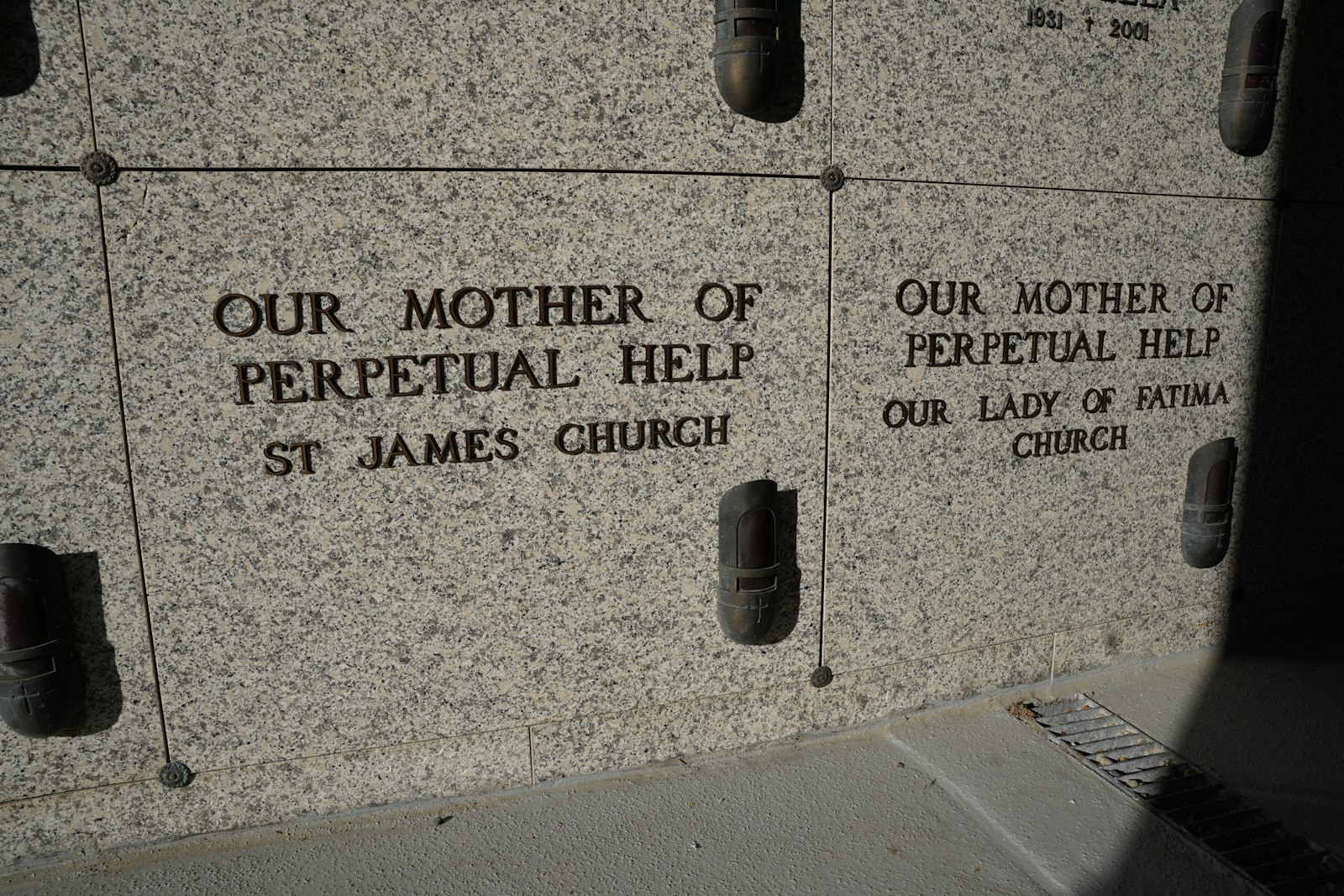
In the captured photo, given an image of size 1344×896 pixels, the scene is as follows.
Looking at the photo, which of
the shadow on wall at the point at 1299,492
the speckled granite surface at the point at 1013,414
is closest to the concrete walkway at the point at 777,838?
the shadow on wall at the point at 1299,492

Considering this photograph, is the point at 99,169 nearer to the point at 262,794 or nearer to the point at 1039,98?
the point at 262,794

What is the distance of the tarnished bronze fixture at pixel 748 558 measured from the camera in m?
2.97

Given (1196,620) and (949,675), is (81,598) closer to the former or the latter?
(949,675)

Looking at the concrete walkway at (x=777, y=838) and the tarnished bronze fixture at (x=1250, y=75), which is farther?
the tarnished bronze fixture at (x=1250, y=75)

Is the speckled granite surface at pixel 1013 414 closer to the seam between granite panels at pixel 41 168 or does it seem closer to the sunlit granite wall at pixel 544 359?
the sunlit granite wall at pixel 544 359

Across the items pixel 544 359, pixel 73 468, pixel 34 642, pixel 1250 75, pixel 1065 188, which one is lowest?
pixel 34 642

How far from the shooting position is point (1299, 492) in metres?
4.11

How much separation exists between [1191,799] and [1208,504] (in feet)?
4.66

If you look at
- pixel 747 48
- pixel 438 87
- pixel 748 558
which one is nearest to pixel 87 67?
pixel 438 87

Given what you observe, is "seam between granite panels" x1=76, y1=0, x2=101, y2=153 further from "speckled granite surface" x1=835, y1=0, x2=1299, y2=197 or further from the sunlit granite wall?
"speckled granite surface" x1=835, y1=0, x2=1299, y2=197

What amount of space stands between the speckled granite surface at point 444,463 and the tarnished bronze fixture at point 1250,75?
196 centimetres

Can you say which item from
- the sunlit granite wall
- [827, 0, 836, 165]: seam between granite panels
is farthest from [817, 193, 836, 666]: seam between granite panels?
[827, 0, 836, 165]: seam between granite panels

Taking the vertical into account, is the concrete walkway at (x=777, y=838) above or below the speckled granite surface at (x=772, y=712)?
below

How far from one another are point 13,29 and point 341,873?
8.36 feet
